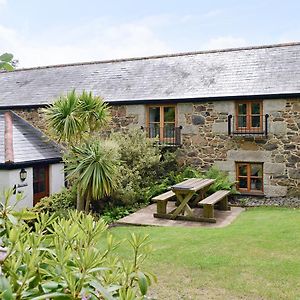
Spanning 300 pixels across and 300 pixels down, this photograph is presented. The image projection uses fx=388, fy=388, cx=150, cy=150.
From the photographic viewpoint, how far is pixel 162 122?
48.8ft

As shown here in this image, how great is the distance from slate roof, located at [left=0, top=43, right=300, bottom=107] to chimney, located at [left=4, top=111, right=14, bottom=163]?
1311 millimetres

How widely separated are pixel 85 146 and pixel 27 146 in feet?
11.5

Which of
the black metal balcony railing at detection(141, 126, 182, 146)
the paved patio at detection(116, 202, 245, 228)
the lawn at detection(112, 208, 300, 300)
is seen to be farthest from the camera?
the black metal balcony railing at detection(141, 126, 182, 146)

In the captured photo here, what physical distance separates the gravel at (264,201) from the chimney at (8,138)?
7.34 metres

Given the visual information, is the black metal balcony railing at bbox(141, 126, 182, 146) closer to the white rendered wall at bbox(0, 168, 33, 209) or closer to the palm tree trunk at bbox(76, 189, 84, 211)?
the palm tree trunk at bbox(76, 189, 84, 211)

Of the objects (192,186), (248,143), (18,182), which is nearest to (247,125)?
(248,143)

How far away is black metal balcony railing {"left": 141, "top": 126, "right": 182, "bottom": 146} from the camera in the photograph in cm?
1451

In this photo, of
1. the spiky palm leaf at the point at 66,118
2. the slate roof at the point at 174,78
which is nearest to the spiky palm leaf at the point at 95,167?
the spiky palm leaf at the point at 66,118

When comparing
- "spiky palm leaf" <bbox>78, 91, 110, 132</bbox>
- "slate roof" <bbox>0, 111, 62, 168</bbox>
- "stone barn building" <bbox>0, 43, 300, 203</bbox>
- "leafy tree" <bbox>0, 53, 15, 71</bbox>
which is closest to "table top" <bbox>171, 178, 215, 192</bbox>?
"stone barn building" <bbox>0, 43, 300, 203</bbox>

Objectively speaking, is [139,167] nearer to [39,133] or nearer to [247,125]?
[247,125]

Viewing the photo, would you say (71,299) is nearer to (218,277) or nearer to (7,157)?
(218,277)

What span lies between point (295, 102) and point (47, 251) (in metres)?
12.5

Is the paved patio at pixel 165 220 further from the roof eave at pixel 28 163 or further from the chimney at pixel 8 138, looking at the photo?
the chimney at pixel 8 138

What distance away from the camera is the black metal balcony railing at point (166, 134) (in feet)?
47.6
